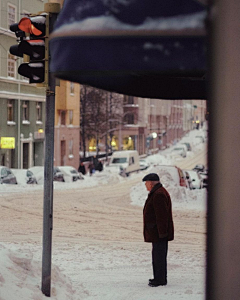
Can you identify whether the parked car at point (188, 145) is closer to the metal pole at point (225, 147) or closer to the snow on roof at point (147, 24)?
the snow on roof at point (147, 24)

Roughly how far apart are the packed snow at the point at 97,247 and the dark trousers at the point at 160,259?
0.15 m

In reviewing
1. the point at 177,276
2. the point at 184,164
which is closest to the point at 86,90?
the point at 184,164

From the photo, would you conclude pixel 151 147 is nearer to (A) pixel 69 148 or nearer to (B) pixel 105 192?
(A) pixel 69 148

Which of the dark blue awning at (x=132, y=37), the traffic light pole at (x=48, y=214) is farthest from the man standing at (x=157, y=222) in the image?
the dark blue awning at (x=132, y=37)

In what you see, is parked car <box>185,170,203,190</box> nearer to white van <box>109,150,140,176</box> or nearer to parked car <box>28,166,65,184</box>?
parked car <box>28,166,65,184</box>

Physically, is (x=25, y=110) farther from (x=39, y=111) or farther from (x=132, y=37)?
(x=132, y=37)

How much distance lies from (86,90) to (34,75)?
148 feet

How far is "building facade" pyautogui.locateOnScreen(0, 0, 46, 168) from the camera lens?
35594mm

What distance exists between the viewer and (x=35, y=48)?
6.53 meters

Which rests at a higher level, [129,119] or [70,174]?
[129,119]

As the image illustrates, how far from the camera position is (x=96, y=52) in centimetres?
188

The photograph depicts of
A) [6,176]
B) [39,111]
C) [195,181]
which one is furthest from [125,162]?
[6,176]

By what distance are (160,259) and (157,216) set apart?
57 centimetres

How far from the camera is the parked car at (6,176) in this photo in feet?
88.4
